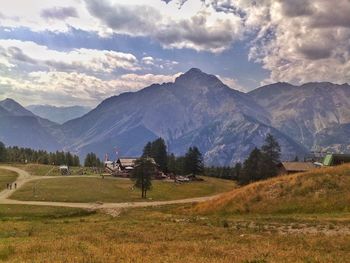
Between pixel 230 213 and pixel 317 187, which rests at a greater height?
pixel 317 187

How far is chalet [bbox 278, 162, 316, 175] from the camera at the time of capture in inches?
5719

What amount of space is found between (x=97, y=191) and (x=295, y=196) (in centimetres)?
8017

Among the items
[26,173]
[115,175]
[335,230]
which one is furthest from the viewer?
[115,175]

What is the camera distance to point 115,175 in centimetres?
18738

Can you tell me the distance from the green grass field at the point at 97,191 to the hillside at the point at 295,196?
183 feet

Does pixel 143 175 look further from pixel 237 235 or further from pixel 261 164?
pixel 237 235

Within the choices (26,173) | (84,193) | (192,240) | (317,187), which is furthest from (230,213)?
(26,173)

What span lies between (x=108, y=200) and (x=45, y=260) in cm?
8666

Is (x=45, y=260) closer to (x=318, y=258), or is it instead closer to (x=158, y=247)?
(x=158, y=247)

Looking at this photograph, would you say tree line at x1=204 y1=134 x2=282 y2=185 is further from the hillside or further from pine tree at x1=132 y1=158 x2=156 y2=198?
the hillside

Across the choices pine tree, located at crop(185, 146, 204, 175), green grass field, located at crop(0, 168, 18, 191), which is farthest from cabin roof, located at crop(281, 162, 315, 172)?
green grass field, located at crop(0, 168, 18, 191)

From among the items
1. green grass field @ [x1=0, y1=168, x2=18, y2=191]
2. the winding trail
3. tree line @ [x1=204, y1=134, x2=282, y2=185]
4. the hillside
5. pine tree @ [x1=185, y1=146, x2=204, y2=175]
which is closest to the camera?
the hillside

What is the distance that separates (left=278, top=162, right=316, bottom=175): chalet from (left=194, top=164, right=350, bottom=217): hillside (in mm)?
91508

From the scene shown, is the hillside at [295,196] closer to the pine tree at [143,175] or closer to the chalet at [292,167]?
the pine tree at [143,175]
